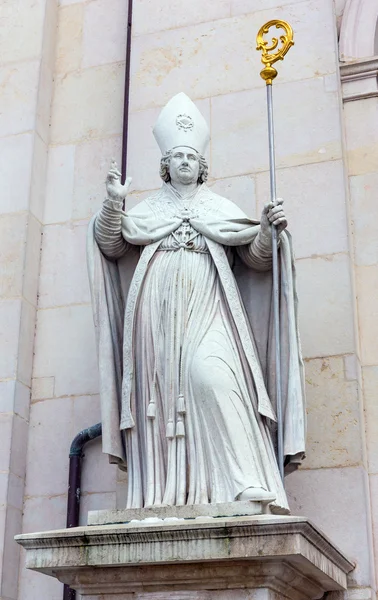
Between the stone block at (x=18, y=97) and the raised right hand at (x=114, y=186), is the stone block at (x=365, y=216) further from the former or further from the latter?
the stone block at (x=18, y=97)

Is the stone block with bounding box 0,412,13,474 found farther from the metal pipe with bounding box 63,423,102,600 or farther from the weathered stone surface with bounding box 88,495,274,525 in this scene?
the weathered stone surface with bounding box 88,495,274,525

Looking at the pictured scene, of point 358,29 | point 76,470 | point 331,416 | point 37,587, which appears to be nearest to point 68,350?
point 76,470

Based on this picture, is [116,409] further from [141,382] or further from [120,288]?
[120,288]

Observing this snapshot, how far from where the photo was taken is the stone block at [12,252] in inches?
271

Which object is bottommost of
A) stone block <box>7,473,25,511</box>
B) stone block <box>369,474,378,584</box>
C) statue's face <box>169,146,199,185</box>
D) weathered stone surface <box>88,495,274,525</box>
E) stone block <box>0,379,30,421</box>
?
weathered stone surface <box>88,495,274,525</box>

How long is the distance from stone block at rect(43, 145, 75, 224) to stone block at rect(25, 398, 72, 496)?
1.40 meters

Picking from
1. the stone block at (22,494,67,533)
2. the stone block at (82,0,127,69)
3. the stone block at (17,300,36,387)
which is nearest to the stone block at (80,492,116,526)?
the stone block at (22,494,67,533)

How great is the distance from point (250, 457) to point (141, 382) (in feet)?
2.40

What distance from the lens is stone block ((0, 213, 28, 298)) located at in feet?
22.6

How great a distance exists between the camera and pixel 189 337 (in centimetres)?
513

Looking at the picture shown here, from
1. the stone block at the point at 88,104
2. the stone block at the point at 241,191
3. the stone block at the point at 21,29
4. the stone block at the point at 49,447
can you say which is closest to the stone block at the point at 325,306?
the stone block at the point at 241,191

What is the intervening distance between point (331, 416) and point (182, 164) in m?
1.67

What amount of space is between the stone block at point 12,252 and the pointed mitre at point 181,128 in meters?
1.66

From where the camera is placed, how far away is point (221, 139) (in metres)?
6.82
